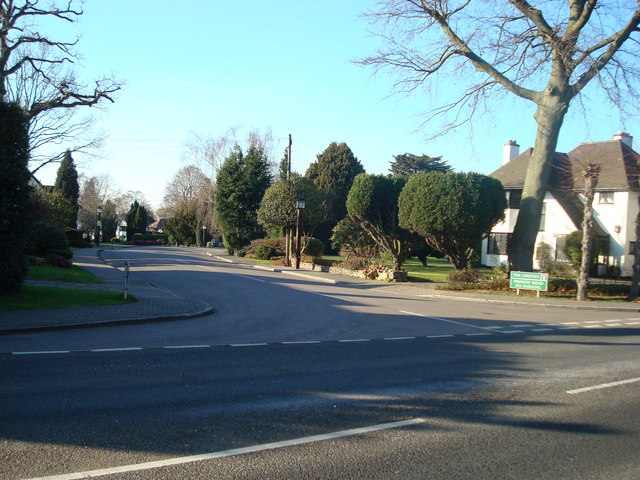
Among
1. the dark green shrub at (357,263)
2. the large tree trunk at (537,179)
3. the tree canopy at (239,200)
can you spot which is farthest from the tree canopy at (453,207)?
the tree canopy at (239,200)

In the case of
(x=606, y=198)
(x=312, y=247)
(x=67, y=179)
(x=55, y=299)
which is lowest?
(x=55, y=299)

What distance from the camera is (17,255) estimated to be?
45.6 feet

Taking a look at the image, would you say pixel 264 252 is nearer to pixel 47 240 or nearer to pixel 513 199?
pixel 47 240

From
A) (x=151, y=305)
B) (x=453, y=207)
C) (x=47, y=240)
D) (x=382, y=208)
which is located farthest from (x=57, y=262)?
(x=453, y=207)

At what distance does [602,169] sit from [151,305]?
26775 mm

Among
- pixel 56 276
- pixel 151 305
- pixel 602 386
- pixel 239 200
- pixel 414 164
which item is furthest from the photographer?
pixel 414 164

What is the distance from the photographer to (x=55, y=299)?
14227mm

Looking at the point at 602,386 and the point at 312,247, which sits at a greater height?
the point at 312,247

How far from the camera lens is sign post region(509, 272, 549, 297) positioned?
2217 centimetres

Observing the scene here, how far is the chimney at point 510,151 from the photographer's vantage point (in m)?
44.2

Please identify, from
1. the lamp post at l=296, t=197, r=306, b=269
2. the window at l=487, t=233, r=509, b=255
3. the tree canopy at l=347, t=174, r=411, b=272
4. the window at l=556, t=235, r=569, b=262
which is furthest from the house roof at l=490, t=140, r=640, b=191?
the lamp post at l=296, t=197, r=306, b=269

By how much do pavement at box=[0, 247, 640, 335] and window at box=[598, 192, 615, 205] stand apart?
1321cm

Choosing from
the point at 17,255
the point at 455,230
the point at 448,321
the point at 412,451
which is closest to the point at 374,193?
the point at 455,230

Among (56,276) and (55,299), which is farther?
(56,276)
